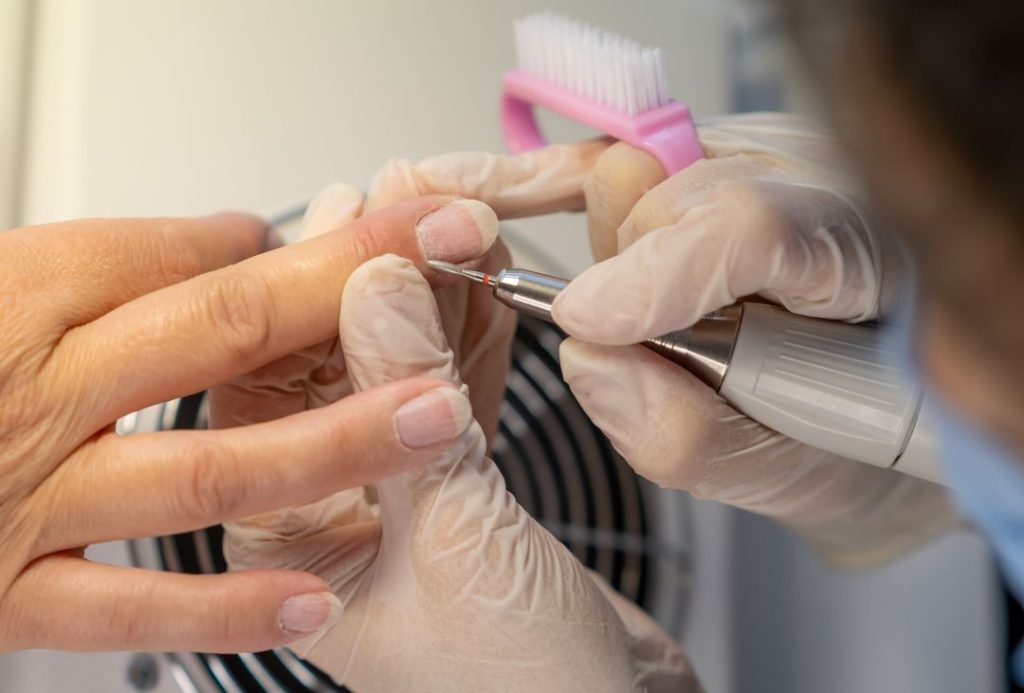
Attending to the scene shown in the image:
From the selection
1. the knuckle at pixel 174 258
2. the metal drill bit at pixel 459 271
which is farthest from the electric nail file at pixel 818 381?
the knuckle at pixel 174 258

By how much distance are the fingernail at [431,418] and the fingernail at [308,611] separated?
0.42 feet

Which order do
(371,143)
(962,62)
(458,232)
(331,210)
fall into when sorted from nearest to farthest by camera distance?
(962,62), (458,232), (331,210), (371,143)

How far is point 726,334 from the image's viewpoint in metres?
0.59

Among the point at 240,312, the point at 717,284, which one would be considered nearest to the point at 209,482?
the point at 240,312

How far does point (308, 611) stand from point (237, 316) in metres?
0.21

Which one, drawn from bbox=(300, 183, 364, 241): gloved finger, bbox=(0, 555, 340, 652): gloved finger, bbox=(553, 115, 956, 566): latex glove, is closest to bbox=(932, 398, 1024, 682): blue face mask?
bbox=(553, 115, 956, 566): latex glove

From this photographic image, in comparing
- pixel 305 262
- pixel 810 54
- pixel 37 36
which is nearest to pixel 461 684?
pixel 305 262

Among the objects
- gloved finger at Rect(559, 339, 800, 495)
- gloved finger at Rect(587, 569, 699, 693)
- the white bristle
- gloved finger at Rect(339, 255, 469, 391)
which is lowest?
gloved finger at Rect(587, 569, 699, 693)

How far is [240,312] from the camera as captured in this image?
0.61 meters

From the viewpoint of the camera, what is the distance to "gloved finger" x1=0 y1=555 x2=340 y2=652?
603 millimetres

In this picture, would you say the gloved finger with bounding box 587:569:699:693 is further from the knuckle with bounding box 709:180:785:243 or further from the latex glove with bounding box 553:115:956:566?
the knuckle with bounding box 709:180:785:243

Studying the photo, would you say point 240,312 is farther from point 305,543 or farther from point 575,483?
point 575,483

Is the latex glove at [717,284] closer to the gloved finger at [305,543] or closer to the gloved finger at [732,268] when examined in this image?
the gloved finger at [732,268]

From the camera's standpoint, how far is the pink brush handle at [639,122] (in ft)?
2.48
